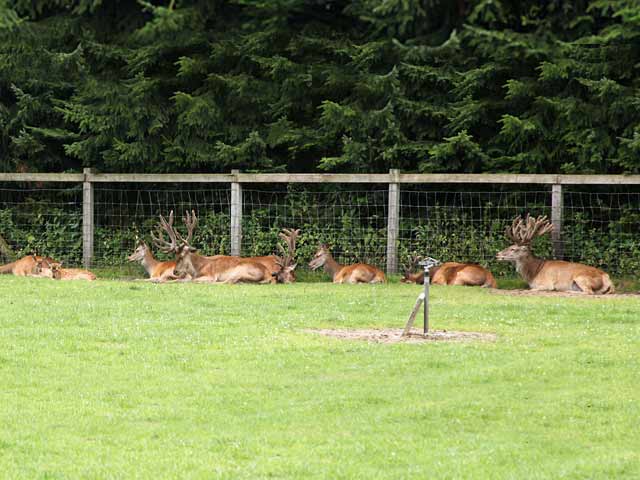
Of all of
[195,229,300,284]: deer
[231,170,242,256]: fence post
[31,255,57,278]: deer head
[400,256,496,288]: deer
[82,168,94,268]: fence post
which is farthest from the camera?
[82,168,94,268]: fence post

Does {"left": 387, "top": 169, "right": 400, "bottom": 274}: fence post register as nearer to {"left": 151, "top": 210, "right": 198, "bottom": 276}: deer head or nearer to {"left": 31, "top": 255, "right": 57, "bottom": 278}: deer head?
{"left": 151, "top": 210, "right": 198, "bottom": 276}: deer head

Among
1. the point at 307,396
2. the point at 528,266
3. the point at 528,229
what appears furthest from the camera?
the point at 528,229

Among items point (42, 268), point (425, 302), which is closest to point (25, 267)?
point (42, 268)

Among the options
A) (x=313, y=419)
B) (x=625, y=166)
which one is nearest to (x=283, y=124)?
(x=625, y=166)

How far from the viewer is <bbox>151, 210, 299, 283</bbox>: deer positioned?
18266 millimetres

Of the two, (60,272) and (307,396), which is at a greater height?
(60,272)

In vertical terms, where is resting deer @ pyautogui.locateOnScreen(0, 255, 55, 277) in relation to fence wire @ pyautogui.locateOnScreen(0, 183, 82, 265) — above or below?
below

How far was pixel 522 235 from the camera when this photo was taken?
59.2ft

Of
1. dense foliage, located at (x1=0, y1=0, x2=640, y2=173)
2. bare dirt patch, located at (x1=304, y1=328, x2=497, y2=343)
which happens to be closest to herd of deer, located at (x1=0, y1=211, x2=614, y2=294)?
dense foliage, located at (x1=0, y1=0, x2=640, y2=173)

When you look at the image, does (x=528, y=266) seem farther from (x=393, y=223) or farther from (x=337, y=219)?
(x=337, y=219)

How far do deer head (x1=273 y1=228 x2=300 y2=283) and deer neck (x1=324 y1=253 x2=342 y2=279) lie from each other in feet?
1.70

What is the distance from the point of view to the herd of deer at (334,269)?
1722 cm

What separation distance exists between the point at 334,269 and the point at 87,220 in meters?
4.68

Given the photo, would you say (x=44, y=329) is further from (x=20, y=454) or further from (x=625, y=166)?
(x=625, y=166)
